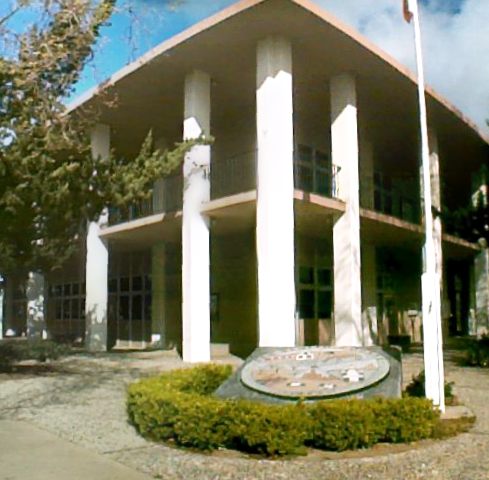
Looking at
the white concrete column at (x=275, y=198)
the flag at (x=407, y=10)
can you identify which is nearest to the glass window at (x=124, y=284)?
the white concrete column at (x=275, y=198)

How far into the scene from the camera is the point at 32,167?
13.9 metres

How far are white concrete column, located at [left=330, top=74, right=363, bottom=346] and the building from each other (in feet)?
0.14

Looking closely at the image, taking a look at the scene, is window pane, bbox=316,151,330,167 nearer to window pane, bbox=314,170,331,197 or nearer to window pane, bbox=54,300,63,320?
window pane, bbox=314,170,331,197

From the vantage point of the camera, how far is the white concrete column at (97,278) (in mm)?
23641

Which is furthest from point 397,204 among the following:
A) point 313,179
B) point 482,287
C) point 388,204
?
point 313,179

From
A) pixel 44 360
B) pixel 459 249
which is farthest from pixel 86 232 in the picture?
pixel 459 249

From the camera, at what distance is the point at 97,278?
23766 millimetres

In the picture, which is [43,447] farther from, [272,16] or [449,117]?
[449,117]

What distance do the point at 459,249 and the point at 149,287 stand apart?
14.1 m

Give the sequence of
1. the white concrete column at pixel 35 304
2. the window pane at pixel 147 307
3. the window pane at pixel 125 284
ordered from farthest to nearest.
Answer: the white concrete column at pixel 35 304 < the window pane at pixel 125 284 < the window pane at pixel 147 307

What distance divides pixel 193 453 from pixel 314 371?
2.55 meters

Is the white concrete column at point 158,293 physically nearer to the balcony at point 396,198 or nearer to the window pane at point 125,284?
the window pane at point 125,284

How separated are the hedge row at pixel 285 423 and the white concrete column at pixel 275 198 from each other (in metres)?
8.29

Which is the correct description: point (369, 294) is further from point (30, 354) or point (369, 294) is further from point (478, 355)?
point (30, 354)
